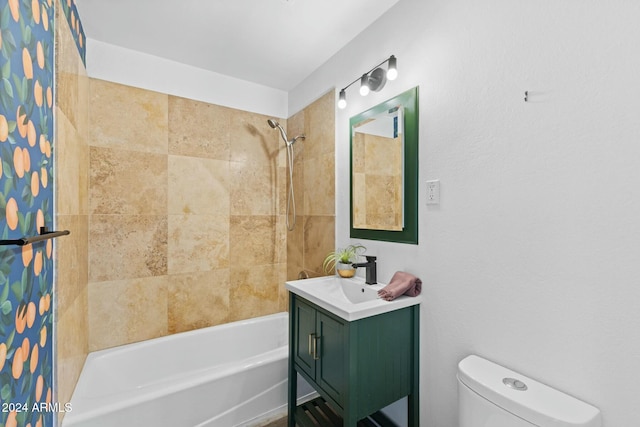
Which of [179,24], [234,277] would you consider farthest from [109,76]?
[234,277]

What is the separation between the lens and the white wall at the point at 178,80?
202cm

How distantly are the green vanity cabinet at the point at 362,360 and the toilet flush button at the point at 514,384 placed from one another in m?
0.49

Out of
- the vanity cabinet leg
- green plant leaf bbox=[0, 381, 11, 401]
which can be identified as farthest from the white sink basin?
green plant leaf bbox=[0, 381, 11, 401]

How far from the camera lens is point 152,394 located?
153cm

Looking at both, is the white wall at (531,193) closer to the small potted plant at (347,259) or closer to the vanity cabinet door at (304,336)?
the small potted plant at (347,259)

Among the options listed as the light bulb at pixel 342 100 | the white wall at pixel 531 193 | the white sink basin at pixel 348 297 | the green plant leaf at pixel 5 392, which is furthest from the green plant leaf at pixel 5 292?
the light bulb at pixel 342 100

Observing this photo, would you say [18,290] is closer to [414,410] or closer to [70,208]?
[70,208]

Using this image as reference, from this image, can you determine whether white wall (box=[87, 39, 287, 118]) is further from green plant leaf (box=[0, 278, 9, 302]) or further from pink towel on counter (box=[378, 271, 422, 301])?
pink towel on counter (box=[378, 271, 422, 301])

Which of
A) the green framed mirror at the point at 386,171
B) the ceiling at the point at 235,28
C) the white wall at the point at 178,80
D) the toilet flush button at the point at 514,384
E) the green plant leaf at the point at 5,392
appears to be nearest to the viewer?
the green plant leaf at the point at 5,392

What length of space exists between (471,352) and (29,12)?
6.88 ft

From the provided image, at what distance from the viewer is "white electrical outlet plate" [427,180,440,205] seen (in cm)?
140

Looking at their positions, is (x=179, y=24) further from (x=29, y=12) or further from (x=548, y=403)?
(x=548, y=403)

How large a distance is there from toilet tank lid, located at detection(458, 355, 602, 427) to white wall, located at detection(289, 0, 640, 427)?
0.05 m

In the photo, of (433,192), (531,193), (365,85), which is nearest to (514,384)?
(531,193)
